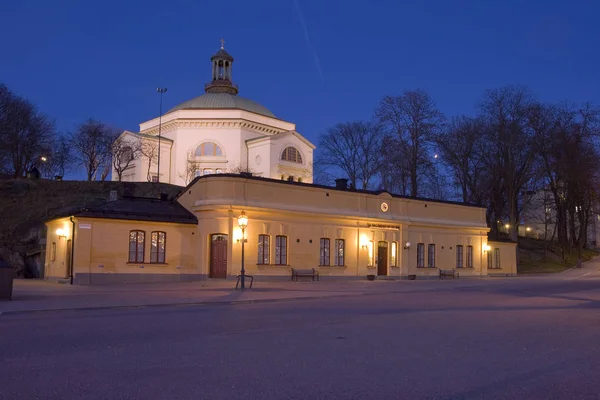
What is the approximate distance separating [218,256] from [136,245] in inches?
172

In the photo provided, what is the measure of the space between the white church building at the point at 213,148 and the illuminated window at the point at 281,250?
30986mm

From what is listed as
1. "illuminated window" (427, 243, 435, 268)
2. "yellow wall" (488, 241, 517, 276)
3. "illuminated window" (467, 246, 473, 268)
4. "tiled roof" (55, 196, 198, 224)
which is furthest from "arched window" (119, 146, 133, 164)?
"yellow wall" (488, 241, 517, 276)

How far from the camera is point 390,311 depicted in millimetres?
16969

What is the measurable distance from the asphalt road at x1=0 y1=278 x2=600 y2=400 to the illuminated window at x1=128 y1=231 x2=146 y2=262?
569 inches

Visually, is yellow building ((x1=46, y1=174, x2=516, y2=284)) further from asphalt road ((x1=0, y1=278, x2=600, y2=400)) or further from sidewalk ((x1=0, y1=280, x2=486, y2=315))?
asphalt road ((x1=0, y1=278, x2=600, y2=400))

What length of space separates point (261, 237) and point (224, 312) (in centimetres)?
1661

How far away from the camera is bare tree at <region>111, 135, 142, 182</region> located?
60250 mm

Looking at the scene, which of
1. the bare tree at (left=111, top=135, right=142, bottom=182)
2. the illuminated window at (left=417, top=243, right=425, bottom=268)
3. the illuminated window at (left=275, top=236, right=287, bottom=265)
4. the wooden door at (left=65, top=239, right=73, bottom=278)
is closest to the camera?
the wooden door at (left=65, top=239, right=73, bottom=278)

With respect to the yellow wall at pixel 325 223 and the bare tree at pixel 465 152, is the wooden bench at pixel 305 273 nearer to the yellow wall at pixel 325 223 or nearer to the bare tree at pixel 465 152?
the yellow wall at pixel 325 223

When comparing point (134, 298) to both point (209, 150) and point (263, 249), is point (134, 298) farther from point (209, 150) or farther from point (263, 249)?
point (209, 150)

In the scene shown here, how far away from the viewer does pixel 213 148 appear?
67.1 metres

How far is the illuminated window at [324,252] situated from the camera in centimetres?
3541

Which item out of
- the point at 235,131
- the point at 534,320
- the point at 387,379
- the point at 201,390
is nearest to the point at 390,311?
the point at 534,320

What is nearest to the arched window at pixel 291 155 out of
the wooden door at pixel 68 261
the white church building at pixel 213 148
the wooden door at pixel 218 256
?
the white church building at pixel 213 148
